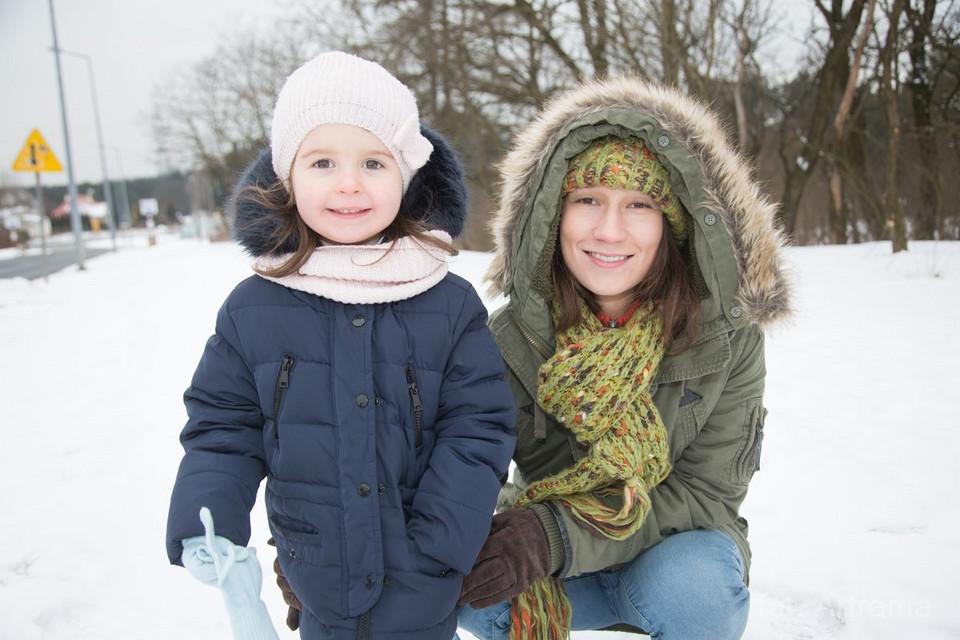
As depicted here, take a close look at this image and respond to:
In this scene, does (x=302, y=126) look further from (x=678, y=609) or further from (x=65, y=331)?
(x=65, y=331)


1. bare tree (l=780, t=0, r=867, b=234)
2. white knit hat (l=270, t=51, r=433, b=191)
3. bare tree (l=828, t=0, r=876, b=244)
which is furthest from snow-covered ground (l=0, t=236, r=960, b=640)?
bare tree (l=780, t=0, r=867, b=234)

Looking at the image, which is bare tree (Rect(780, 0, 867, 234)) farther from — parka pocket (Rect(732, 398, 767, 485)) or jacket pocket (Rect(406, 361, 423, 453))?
jacket pocket (Rect(406, 361, 423, 453))

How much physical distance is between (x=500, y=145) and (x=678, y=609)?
12515mm

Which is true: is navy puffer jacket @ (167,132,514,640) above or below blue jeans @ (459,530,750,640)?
above

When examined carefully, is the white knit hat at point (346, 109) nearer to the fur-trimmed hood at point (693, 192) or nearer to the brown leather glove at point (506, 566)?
the fur-trimmed hood at point (693, 192)

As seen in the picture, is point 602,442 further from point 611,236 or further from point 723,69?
point 723,69

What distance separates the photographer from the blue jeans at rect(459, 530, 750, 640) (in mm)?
1442

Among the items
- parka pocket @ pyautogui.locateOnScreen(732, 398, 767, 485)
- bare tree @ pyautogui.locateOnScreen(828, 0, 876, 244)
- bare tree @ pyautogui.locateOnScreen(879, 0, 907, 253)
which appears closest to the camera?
parka pocket @ pyautogui.locateOnScreen(732, 398, 767, 485)

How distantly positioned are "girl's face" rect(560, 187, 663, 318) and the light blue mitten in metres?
1.06

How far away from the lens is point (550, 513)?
1.53 m

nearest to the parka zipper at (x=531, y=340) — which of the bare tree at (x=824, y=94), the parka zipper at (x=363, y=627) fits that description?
the parka zipper at (x=363, y=627)

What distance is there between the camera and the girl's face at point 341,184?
55.4 inches

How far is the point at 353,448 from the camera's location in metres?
1.29

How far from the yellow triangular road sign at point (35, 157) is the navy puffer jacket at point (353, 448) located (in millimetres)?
11827
